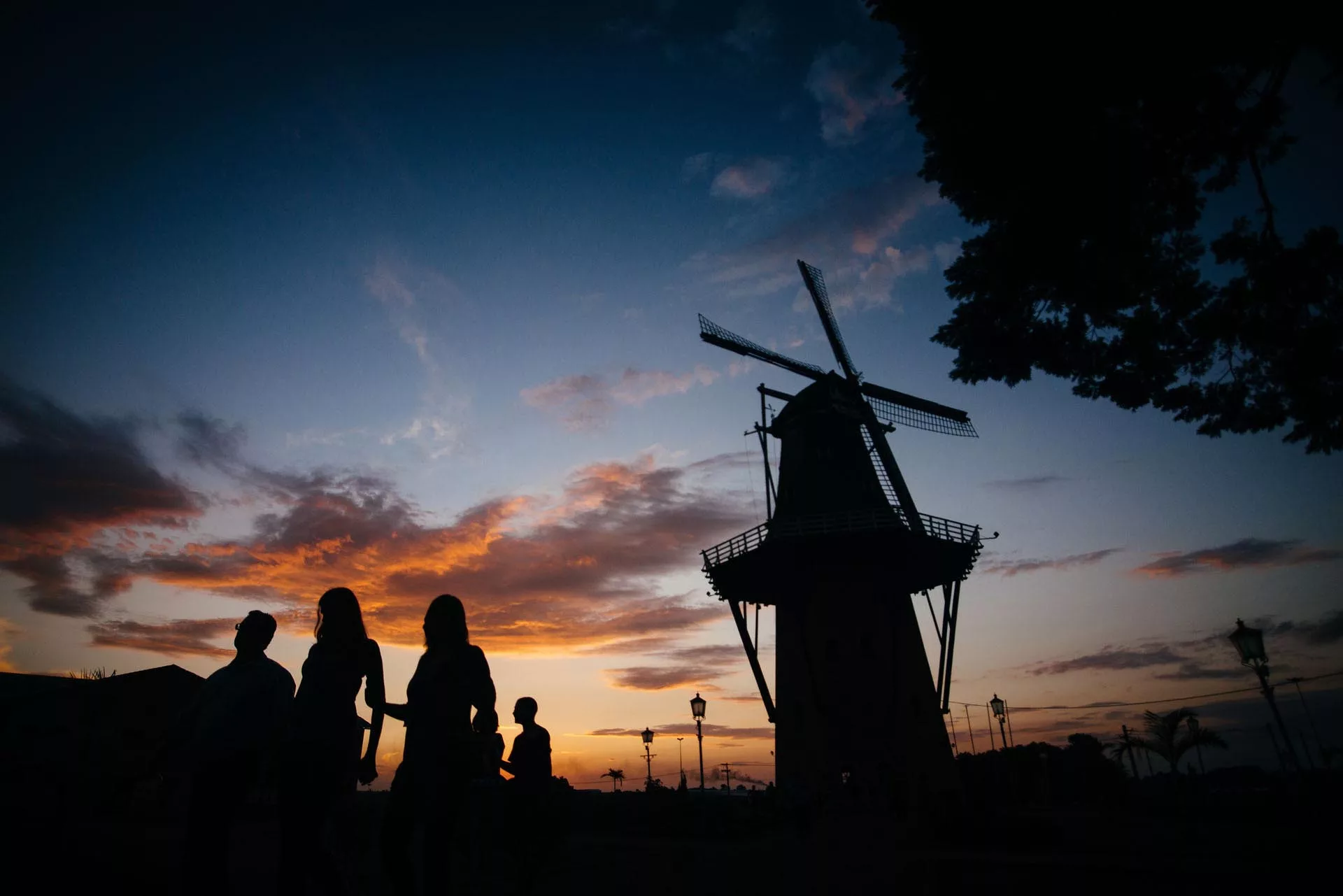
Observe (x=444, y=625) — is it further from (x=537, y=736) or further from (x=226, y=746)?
(x=537, y=736)

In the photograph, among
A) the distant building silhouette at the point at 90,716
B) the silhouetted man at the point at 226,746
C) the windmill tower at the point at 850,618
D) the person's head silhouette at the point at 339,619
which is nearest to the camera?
the silhouetted man at the point at 226,746

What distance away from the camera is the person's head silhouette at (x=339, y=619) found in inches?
154

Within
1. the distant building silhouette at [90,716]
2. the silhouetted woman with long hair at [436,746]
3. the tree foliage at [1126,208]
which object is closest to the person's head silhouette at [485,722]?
the silhouetted woman with long hair at [436,746]

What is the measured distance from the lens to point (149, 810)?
21.9 m

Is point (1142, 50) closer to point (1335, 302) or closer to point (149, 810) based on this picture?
point (1335, 302)

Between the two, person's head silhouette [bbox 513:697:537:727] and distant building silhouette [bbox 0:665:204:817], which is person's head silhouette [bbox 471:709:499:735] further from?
distant building silhouette [bbox 0:665:204:817]

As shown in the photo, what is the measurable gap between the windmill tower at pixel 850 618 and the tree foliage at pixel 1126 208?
11323 millimetres

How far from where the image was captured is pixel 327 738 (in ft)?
11.8

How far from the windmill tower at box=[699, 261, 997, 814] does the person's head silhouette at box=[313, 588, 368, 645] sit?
58.2 ft

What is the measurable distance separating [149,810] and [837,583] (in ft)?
77.3

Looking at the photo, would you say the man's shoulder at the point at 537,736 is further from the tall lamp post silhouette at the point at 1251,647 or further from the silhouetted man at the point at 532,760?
the tall lamp post silhouette at the point at 1251,647

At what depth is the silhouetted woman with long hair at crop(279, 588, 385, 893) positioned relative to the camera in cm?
343

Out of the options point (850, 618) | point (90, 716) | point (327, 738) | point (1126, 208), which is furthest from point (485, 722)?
point (90, 716)

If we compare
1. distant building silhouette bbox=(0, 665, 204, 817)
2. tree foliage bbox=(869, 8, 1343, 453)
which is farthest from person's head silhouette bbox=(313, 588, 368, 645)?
distant building silhouette bbox=(0, 665, 204, 817)
